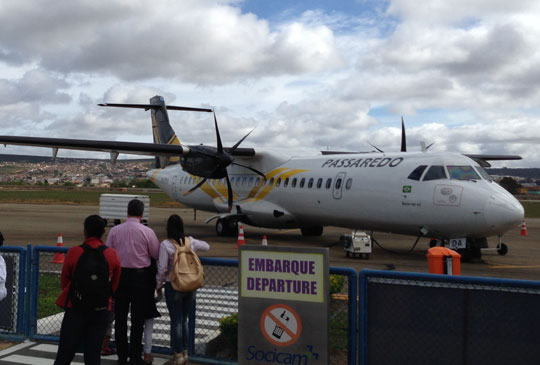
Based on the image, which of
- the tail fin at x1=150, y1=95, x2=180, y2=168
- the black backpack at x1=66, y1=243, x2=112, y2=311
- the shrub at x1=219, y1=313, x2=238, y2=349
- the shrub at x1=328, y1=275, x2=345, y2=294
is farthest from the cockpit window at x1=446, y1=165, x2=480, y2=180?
the tail fin at x1=150, y1=95, x2=180, y2=168

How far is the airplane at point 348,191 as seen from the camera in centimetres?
1212

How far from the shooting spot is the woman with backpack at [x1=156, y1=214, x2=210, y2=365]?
5180mm

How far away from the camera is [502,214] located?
11.5 meters

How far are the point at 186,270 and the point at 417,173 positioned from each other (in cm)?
930

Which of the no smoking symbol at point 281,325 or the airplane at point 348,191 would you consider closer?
the no smoking symbol at point 281,325

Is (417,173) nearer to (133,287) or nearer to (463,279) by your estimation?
(463,279)

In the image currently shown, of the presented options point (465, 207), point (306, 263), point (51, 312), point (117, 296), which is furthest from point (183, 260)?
point (465, 207)

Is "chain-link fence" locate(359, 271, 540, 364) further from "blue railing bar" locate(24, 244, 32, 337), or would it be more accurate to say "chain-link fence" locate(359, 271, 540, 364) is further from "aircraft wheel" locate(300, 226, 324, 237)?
"aircraft wheel" locate(300, 226, 324, 237)

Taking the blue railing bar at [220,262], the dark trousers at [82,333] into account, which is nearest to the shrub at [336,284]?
the blue railing bar at [220,262]

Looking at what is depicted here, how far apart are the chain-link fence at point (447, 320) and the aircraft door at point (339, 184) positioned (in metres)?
10.6

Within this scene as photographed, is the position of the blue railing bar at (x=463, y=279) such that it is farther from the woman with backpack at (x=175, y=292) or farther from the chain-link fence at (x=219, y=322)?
the woman with backpack at (x=175, y=292)

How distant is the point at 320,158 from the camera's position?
17.3 m

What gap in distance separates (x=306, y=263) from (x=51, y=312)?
484cm

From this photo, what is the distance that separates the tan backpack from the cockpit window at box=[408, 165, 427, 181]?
9053mm
